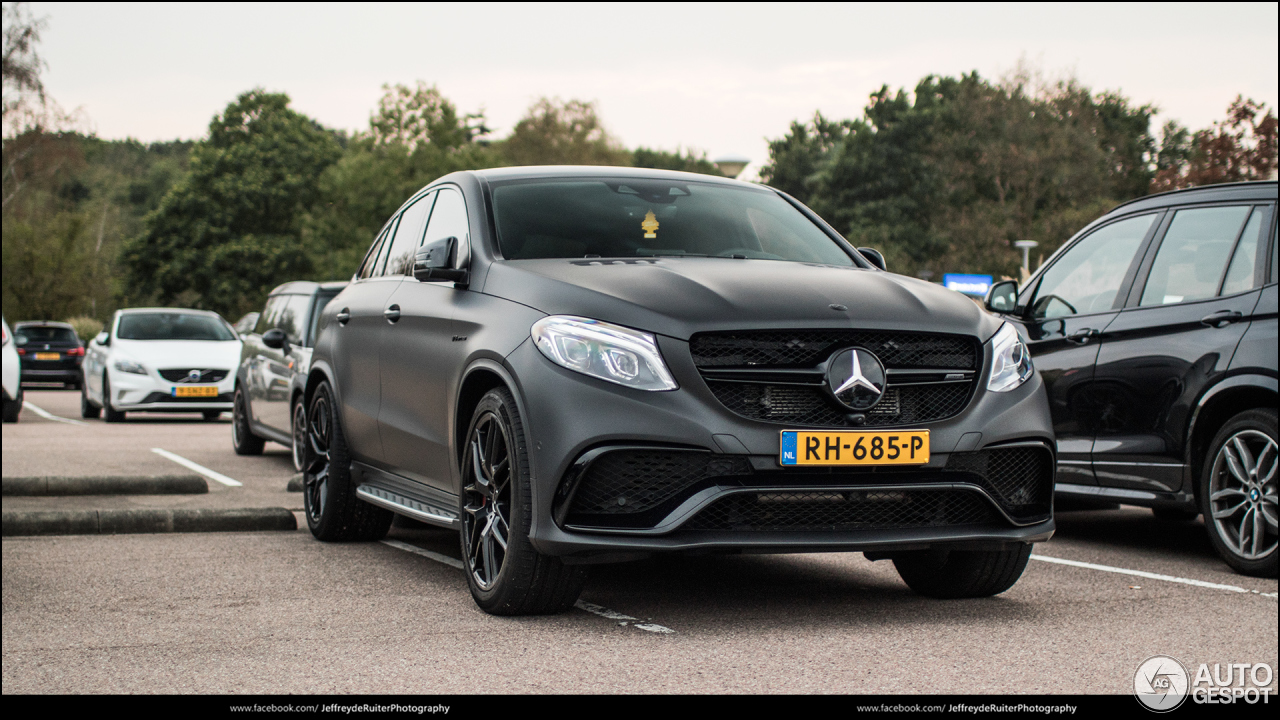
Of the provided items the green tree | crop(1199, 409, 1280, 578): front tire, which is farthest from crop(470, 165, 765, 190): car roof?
the green tree

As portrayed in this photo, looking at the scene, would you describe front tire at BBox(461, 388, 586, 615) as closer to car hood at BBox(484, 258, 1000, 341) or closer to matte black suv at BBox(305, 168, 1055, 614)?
matte black suv at BBox(305, 168, 1055, 614)

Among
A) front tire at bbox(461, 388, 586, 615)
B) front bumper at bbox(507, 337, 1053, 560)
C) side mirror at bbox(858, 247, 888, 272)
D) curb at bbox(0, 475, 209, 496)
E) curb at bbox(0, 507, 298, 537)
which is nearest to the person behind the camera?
front bumper at bbox(507, 337, 1053, 560)

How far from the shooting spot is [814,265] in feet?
18.9

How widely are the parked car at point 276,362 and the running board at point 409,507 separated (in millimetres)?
4653

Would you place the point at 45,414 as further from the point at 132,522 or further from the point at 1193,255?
the point at 1193,255

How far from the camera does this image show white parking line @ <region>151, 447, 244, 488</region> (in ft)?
34.8

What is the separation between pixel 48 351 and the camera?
106ft

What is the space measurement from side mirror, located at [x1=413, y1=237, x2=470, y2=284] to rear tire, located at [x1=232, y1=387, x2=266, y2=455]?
27.7ft

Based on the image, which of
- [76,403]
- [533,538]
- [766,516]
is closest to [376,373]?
[533,538]

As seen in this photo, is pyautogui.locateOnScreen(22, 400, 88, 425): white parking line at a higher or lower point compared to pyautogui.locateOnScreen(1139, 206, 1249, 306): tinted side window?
lower

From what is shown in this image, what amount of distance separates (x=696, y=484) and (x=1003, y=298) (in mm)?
3995

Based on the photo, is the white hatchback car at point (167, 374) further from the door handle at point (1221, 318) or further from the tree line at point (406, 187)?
the tree line at point (406, 187)

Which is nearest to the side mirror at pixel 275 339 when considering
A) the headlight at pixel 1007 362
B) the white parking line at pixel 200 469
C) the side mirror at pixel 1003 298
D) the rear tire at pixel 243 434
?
the white parking line at pixel 200 469

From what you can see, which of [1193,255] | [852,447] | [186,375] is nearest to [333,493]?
[852,447]
